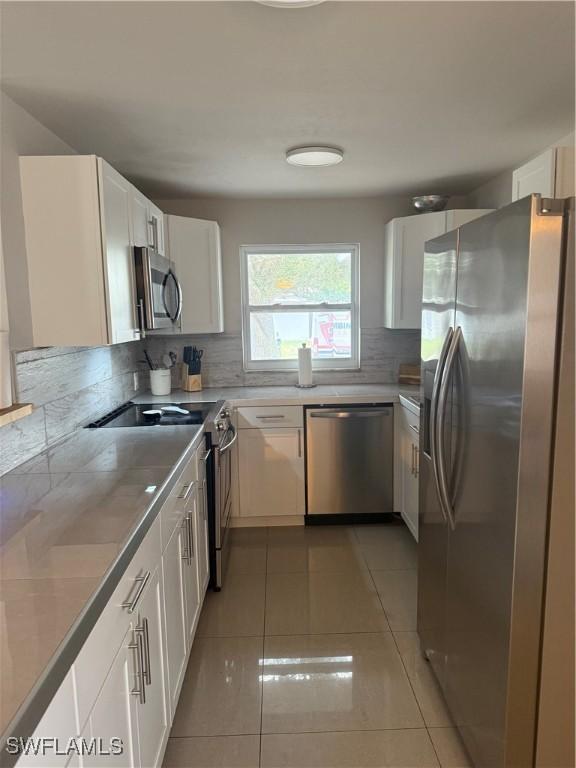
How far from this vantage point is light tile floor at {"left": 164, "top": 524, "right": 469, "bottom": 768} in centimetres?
171

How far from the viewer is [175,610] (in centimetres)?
180

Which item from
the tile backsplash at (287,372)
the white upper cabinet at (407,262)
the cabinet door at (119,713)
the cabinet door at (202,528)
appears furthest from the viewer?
the tile backsplash at (287,372)

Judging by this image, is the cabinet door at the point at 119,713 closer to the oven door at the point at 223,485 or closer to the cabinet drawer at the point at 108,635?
the cabinet drawer at the point at 108,635

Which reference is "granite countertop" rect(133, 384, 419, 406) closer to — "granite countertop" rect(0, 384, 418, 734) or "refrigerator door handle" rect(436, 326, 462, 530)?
"granite countertop" rect(0, 384, 418, 734)

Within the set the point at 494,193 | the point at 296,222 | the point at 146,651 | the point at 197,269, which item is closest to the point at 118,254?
the point at 197,269

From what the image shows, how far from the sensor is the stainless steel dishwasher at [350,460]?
11.1 ft

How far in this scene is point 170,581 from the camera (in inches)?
68.6

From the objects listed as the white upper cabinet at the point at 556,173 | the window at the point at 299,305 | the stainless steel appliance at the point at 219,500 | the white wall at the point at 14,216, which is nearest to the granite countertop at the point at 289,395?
the window at the point at 299,305

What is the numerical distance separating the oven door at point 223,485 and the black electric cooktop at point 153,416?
0.62 feet

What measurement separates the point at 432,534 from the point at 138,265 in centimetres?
180

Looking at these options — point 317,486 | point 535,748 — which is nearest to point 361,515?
point 317,486

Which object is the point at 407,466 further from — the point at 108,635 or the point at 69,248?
the point at 108,635

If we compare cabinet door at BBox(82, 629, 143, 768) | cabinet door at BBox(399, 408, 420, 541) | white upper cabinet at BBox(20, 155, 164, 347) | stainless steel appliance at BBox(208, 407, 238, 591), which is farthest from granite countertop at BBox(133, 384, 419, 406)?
cabinet door at BBox(82, 629, 143, 768)

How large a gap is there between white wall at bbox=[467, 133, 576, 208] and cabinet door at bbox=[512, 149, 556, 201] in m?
0.66
